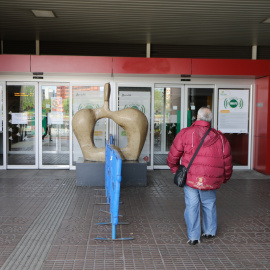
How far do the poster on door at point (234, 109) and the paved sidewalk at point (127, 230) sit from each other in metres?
2.66

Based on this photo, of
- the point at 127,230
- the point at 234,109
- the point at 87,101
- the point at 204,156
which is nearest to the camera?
the point at 204,156

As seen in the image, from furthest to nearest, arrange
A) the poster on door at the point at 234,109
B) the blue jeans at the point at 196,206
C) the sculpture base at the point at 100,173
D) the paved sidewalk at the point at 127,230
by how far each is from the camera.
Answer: the poster on door at the point at 234,109 < the sculpture base at the point at 100,173 < the blue jeans at the point at 196,206 < the paved sidewalk at the point at 127,230

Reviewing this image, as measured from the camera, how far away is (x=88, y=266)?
356cm

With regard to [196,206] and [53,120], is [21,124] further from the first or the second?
[196,206]

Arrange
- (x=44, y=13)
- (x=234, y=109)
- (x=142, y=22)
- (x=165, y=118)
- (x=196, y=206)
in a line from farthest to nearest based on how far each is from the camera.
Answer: (x=165, y=118) → (x=234, y=109) → (x=142, y=22) → (x=44, y=13) → (x=196, y=206)

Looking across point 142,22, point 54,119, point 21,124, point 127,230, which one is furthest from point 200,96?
A: point 127,230

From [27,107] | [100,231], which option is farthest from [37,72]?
[100,231]

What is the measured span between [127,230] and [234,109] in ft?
20.3

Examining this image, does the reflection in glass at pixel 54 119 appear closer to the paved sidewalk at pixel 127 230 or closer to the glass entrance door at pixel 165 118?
the paved sidewalk at pixel 127 230

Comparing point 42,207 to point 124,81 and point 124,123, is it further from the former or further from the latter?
point 124,81

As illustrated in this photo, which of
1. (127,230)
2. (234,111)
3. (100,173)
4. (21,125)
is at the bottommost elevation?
(127,230)

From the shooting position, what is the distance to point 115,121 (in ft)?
24.9

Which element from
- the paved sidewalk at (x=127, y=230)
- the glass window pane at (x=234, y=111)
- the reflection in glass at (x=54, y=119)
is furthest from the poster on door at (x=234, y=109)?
the reflection in glass at (x=54, y=119)

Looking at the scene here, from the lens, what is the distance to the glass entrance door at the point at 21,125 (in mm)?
9391
